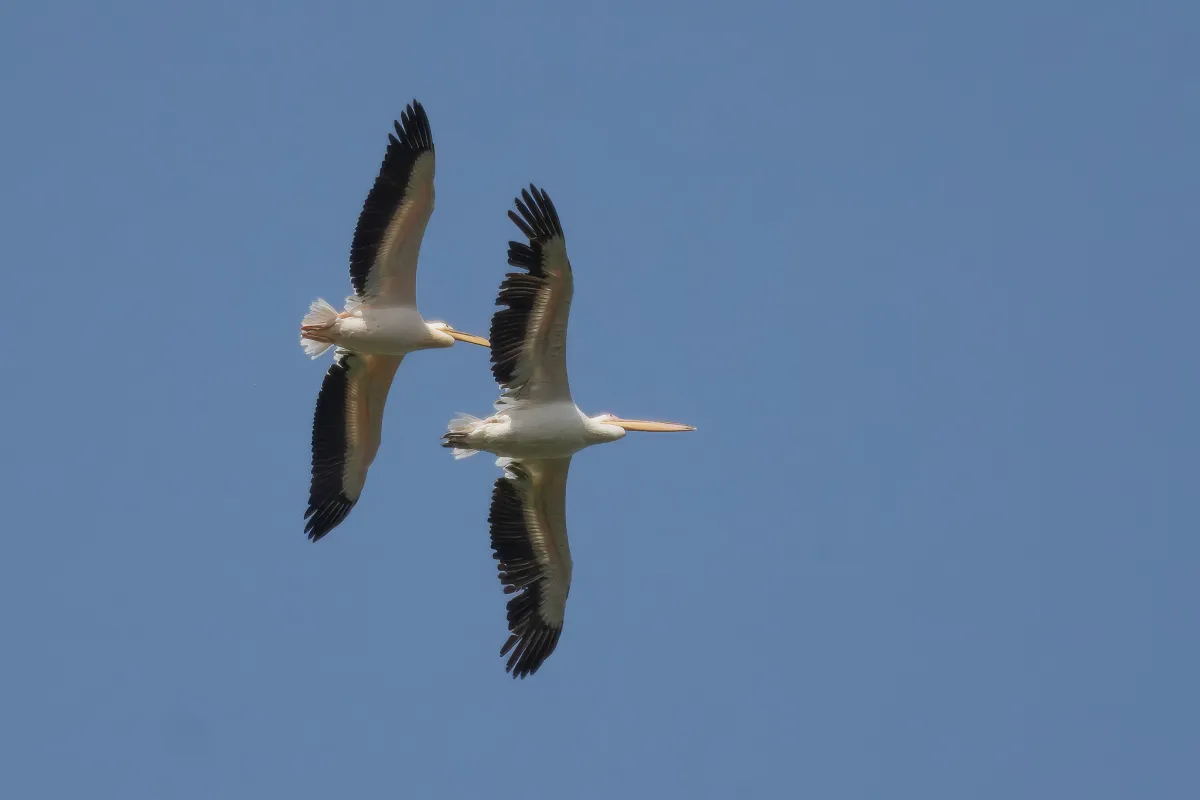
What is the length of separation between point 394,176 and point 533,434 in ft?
10.3

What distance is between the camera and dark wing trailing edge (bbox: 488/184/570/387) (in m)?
16.7

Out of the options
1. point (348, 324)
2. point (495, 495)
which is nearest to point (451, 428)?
point (495, 495)

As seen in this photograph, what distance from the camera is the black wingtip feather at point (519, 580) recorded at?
1791 centimetres

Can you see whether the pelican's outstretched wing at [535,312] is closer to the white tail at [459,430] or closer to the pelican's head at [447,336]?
the white tail at [459,430]

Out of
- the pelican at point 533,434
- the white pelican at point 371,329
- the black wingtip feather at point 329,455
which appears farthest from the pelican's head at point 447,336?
the pelican at point 533,434

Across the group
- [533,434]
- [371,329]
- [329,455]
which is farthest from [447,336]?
[533,434]

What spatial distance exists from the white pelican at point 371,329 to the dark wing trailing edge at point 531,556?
2.35m

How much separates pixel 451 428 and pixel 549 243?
221cm

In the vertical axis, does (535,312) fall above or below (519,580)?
above

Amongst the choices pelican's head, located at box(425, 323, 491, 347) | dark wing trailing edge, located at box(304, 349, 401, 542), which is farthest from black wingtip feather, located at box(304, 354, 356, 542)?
pelican's head, located at box(425, 323, 491, 347)

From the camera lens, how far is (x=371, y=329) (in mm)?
19453

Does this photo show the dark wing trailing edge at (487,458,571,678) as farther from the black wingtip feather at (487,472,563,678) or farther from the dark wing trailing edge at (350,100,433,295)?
the dark wing trailing edge at (350,100,433,295)

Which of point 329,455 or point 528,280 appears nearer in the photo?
point 528,280

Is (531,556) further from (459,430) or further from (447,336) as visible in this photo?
(447,336)
